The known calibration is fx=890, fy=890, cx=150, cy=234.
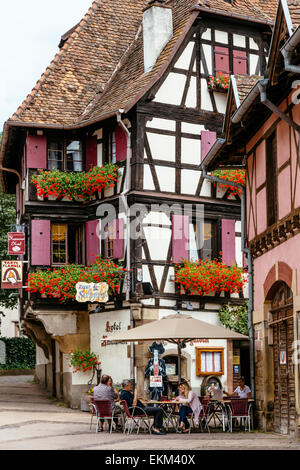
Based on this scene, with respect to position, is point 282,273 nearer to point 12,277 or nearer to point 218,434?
point 218,434

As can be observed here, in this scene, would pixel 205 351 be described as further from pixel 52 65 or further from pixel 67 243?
pixel 52 65

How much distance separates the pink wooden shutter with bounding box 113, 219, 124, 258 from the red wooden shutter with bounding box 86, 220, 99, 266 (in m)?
0.96

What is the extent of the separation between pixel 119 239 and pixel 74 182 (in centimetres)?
235

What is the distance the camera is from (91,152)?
2752 cm

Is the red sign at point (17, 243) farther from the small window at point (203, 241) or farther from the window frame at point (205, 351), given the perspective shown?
the window frame at point (205, 351)

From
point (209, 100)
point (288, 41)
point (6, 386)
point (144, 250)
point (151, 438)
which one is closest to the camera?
point (288, 41)

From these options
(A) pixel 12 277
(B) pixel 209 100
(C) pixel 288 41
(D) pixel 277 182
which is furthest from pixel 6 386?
(C) pixel 288 41

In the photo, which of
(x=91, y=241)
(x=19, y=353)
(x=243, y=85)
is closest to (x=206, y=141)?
(x=91, y=241)

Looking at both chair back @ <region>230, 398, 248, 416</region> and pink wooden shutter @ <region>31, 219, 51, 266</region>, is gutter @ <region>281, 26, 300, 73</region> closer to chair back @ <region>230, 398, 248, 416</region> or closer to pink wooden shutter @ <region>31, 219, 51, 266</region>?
chair back @ <region>230, 398, 248, 416</region>

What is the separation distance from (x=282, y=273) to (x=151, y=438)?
399cm

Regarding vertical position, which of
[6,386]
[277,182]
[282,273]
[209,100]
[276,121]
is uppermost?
[209,100]

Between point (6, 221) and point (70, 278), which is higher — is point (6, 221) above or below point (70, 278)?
above

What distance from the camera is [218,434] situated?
17.8 m

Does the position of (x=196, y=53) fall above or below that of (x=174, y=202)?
above
